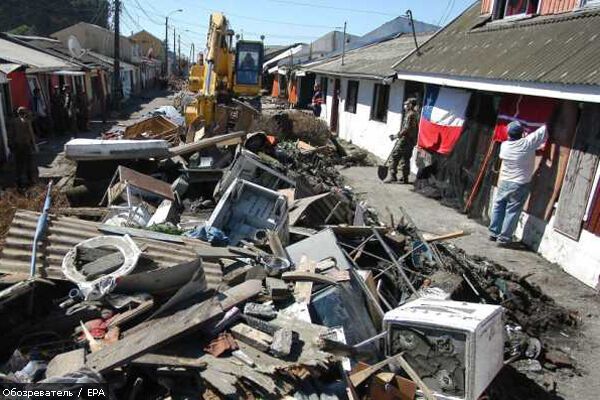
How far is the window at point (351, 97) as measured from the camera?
17484 millimetres

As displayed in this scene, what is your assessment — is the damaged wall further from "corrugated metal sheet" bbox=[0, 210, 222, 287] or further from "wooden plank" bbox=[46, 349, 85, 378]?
"wooden plank" bbox=[46, 349, 85, 378]

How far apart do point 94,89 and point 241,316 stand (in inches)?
972

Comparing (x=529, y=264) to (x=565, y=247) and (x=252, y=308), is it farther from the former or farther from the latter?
(x=252, y=308)

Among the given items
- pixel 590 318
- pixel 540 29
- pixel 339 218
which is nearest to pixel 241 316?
pixel 339 218

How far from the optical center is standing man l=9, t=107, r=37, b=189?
9367 millimetres

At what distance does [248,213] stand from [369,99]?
10315 millimetres

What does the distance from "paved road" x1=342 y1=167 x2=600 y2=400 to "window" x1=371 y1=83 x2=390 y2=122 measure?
11.6 ft

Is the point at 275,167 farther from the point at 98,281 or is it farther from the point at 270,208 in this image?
the point at 98,281

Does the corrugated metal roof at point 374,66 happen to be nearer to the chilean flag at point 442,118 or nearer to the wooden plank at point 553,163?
the chilean flag at point 442,118

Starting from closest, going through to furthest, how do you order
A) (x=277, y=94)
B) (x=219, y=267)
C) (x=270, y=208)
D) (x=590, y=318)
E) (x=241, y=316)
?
1. (x=241, y=316)
2. (x=219, y=267)
3. (x=590, y=318)
4. (x=270, y=208)
5. (x=277, y=94)

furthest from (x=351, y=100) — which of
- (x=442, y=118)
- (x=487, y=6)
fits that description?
(x=442, y=118)

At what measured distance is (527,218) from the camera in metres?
7.62

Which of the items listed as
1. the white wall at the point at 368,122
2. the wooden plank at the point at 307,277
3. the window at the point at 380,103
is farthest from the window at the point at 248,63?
the wooden plank at the point at 307,277

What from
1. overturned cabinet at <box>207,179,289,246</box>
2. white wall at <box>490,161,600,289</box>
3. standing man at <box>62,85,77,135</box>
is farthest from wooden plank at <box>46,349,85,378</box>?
standing man at <box>62,85,77,135</box>
